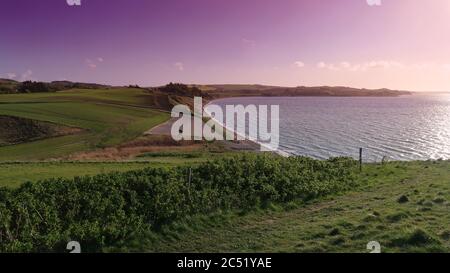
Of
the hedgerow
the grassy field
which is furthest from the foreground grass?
the grassy field

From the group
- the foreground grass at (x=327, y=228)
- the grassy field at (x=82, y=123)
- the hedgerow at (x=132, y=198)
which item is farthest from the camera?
the grassy field at (x=82, y=123)

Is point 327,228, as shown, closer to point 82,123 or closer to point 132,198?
point 132,198

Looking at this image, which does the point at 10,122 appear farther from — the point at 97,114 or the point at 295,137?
the point at 295,137

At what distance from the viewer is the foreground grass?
10789 mm

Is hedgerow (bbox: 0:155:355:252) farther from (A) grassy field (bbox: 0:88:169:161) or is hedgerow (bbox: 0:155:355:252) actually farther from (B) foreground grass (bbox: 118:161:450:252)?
(A) grassy field (bbox: 0:88:169:161)

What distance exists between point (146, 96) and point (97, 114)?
4285 centimetres

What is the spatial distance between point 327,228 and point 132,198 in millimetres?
6471

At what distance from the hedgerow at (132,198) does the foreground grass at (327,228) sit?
0.63 m

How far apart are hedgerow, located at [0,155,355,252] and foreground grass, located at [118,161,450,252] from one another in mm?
627

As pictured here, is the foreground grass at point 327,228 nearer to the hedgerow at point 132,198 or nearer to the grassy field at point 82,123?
the hedgerow at point 132,198

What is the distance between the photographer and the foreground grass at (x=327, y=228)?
1079 cm

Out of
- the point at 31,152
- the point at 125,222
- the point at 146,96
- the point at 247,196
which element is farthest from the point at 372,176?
the point at 146,96

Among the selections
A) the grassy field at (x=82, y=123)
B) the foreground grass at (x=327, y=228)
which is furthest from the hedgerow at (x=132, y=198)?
the grassy field at (x=82, y=123)

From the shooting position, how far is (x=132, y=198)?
1380cm
